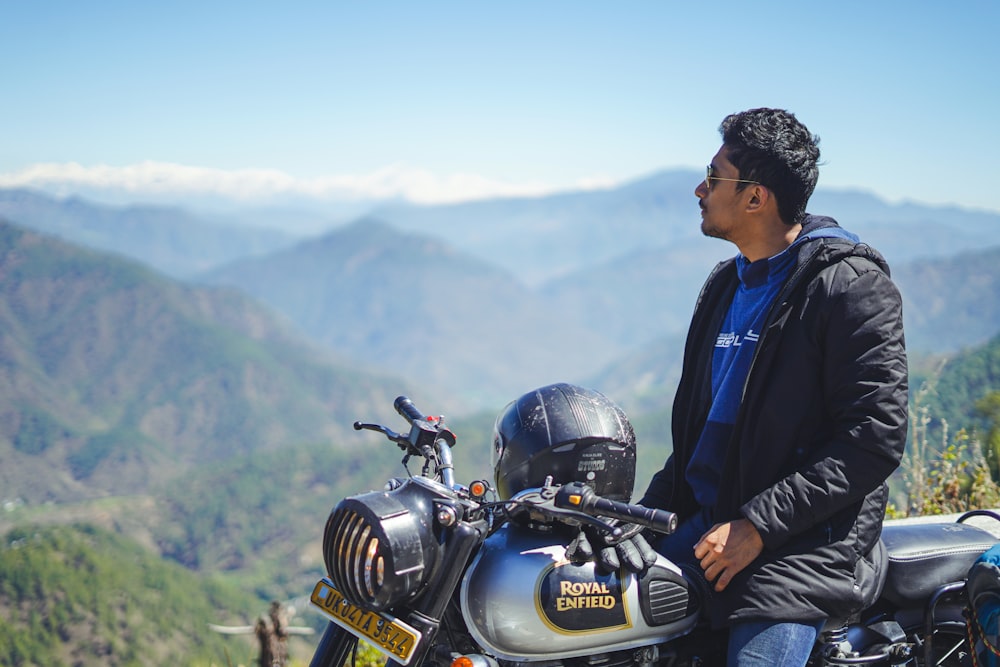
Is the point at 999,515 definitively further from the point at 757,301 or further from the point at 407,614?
the point at 407,614

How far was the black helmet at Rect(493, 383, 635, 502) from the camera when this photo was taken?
2838 millimetres

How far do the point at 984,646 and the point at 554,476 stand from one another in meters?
1.54

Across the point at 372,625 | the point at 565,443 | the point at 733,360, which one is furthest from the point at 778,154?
the point at 372,625

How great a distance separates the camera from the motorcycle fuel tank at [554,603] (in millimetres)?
2633

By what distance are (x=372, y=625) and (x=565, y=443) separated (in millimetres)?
789

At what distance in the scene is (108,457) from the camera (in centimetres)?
17750

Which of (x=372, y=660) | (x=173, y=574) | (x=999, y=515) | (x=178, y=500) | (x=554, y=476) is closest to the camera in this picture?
(x=554, y=476)

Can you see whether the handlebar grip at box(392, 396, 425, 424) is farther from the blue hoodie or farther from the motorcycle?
the blue hoodie

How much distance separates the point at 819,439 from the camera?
9.73ft

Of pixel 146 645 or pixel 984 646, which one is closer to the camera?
pixel 984 646

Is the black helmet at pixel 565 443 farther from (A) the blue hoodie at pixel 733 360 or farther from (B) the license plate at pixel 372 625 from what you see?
(B) the license plate at pixel 372 625

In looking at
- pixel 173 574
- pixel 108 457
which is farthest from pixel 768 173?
pixel 108 457

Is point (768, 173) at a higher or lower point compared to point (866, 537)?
higher

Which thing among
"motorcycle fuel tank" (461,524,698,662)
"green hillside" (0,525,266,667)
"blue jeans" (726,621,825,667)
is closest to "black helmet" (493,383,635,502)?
"motorcycle fuel tank" (461,524,698,662)
